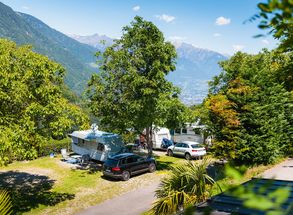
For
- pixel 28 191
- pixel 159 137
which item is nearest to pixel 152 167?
pixel 28 191

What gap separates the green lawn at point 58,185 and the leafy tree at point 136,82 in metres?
4.68

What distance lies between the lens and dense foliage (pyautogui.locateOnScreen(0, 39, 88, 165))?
15.7 metres

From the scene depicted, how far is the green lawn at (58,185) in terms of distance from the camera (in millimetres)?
19281

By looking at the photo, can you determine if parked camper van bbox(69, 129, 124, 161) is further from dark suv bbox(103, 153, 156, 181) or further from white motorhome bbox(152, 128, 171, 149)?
white motorhome bbox(152, 128, 171, 149)

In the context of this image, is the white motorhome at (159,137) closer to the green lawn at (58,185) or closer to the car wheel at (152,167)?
the green lawn at (58,185)

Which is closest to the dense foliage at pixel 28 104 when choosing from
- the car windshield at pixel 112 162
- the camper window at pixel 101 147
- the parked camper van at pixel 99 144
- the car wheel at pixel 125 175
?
the car windshield at pixel 112 162

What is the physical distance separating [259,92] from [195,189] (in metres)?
11.5

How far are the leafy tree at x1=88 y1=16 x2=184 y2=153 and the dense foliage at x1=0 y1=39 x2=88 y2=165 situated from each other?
26.5 ft

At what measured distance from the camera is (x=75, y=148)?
35.7 metres

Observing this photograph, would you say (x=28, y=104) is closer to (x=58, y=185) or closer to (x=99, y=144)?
(x=58, y=185)

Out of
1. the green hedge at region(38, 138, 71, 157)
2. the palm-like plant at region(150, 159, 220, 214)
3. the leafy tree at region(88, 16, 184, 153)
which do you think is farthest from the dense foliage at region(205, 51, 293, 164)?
the green hedge at region(38, 138, 71, 157)

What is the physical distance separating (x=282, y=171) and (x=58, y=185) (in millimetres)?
14967

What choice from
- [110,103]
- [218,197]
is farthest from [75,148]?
[218,197]

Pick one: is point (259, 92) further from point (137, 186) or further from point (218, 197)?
point (218, 197)
